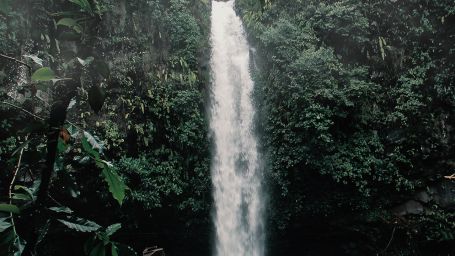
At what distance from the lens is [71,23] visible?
3.12 ft

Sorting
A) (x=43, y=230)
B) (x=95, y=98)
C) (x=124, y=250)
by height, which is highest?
(x=95, y=98)

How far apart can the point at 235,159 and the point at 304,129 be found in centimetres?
244

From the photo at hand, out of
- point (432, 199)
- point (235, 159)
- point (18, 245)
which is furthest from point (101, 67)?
point (432, 199)

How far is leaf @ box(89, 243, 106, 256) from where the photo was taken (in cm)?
111

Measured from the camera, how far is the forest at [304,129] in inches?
376

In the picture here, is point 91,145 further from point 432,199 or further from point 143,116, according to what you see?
point 432,199

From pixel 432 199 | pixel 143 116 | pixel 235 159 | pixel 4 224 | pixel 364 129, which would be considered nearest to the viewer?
pixel 4 224

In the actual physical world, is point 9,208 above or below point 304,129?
above

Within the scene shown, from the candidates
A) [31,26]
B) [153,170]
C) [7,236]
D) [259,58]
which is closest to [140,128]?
[153,170]

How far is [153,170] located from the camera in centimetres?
Answer: 977

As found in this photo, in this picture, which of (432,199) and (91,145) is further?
(432,199)

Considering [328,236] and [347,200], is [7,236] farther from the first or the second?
[328,236]

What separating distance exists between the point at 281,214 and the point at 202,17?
738 centimetres

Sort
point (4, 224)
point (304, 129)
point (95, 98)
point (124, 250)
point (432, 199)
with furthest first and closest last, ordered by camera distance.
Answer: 1. point (304, 129)
2. point (432, 199)
3. point (124, 250)
4. point (4, 224)
5. point (95, 98)
